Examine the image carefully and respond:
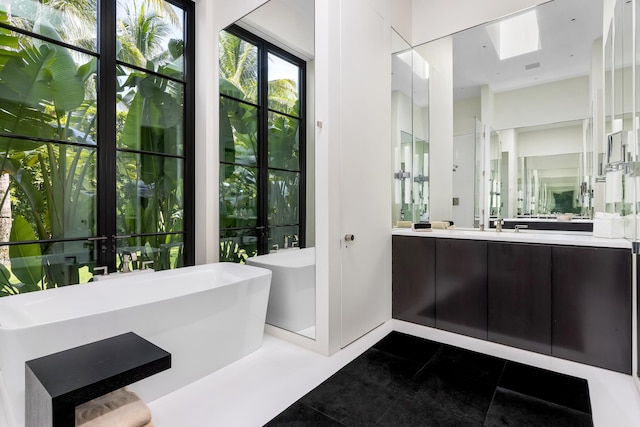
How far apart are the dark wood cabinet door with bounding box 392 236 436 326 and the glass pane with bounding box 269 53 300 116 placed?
5.22 feet

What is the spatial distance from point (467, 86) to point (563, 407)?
2.58 metres

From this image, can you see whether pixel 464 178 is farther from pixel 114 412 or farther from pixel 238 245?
pixel 114 412

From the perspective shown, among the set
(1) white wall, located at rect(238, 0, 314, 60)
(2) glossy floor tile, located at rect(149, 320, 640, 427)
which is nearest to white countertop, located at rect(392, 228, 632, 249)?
(2) glossy floor tile, located at rect(149, 320, 640, 427)

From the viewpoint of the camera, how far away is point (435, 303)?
2.99 m

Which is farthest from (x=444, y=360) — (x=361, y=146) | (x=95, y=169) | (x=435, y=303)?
(x=95, y=169)

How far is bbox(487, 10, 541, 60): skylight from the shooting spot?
2.79 metres

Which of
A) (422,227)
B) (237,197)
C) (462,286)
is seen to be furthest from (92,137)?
(462,286)

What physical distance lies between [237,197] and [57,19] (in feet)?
6.35

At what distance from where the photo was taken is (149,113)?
307cm

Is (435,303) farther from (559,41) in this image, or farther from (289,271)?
(559,41)

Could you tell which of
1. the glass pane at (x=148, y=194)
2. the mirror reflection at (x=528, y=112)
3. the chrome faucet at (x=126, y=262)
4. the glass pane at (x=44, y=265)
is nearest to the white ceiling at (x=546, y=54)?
the mirror reflection at (x=528, y=112)

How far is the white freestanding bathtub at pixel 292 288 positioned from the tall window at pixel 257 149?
5.0 inches

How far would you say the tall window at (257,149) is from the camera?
9.58 ft

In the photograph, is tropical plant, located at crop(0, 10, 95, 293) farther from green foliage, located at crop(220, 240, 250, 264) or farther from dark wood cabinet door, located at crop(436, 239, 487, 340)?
dark wood cabinet door, located at crop(436, 239, 487, 340)
